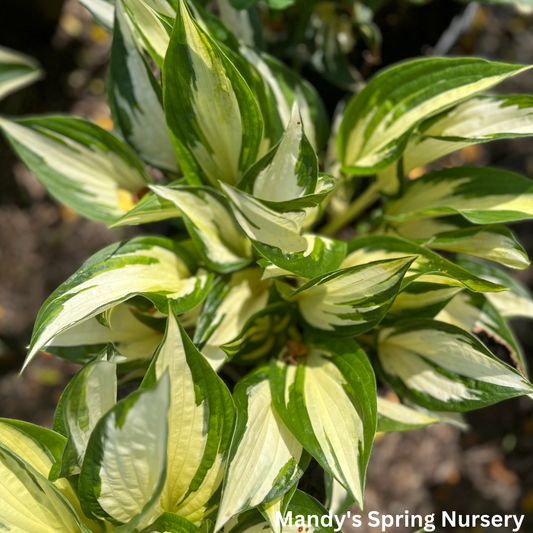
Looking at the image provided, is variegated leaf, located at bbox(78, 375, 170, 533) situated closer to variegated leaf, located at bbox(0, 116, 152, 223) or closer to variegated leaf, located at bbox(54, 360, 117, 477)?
variegated leaf, located at bbox(54, 360, 117, 477)

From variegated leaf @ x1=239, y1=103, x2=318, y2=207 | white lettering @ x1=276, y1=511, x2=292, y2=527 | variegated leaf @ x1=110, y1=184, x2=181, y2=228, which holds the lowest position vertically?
white lettering @ x1=276, y1=511, x2=292, y2=527

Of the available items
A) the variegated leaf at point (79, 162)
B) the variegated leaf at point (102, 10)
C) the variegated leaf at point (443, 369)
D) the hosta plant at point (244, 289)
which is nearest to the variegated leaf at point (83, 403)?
the hosta plant at point (244, 289)

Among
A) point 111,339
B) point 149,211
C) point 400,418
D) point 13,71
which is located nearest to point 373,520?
point 400,418

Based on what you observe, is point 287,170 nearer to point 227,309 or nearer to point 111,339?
point 227,309

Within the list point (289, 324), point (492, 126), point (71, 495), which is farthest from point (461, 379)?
point (71, 495)

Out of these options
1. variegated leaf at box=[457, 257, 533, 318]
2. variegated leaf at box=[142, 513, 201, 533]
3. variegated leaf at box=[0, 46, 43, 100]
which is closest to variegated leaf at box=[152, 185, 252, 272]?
variegated leaf at box=[142, 513, 201, 533]

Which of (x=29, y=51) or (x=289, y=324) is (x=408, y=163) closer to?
(x=289, y=324)

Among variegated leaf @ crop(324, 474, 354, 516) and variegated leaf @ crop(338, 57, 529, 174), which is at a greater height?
variegated leaf @ crop(338, 57, 529, 174)

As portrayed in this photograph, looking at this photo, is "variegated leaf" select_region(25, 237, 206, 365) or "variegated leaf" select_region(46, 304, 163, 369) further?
"variegated leaf" select_region(46, 304, 163, 369)
